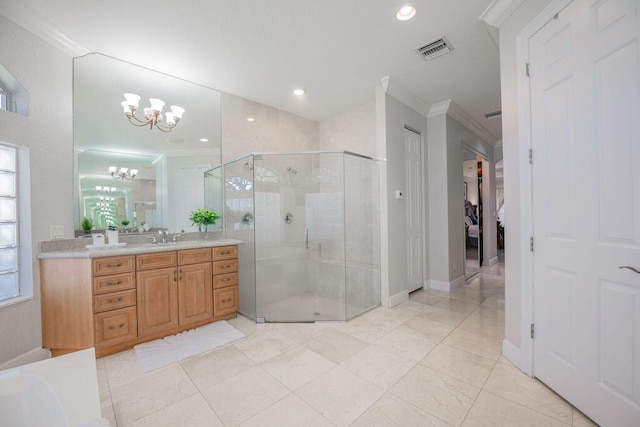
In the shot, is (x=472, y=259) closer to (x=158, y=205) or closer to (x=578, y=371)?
(x=578, y=371)

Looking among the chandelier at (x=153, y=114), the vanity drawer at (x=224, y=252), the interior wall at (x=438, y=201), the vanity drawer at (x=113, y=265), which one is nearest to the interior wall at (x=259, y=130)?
the chandelier at (x=153, y=114)

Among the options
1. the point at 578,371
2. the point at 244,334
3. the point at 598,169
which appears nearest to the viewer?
the point at 598,169

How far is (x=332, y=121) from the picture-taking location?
4434 millimetres

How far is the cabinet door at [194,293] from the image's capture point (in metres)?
2.65

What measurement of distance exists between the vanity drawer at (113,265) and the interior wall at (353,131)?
3241 millimetres

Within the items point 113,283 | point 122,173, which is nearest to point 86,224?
point 122,173

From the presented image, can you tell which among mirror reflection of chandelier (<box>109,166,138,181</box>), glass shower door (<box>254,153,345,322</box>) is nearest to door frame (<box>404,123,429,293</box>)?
glass shower door (<box>254,153,345,322</box>)

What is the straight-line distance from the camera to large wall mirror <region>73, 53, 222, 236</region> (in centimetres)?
260

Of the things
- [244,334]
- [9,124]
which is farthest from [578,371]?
[9,124]

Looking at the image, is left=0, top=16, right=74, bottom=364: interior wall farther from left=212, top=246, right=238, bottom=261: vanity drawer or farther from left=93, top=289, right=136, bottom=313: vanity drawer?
left=212, top=246, right=238, bottom=261: vanity drawer

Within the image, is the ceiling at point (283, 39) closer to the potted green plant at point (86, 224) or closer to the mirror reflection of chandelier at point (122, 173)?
the mirror reflection of chandelier at point (122, 173)

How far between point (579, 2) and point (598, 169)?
39.2 inches

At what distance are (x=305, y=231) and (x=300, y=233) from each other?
0.24 feet

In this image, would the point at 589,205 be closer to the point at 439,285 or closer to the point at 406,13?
the point at 406,13
